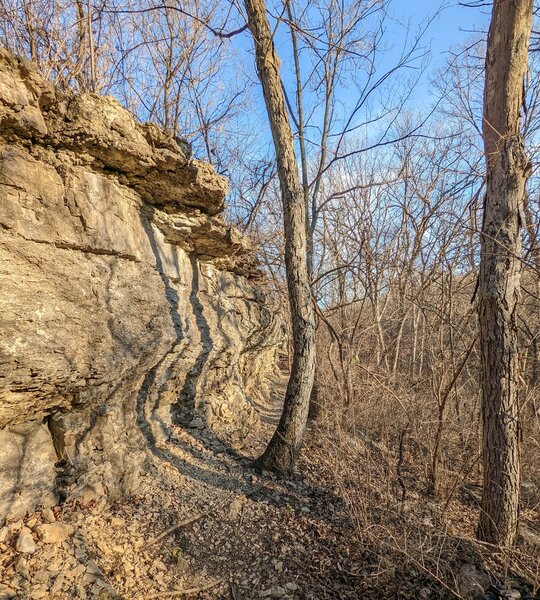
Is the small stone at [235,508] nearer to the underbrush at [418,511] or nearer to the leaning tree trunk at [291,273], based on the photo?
the leaning tree trunk at [291,273]

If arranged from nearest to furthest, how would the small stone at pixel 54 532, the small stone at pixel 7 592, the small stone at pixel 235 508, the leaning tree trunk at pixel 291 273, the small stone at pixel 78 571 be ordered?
the small stone at pixel 7 592 < the small stone at pixel 78 571 < the small stone at pixel 54 532 < the small stone at pixel 235 508 < the leaning tree trunk at pixel 291 273

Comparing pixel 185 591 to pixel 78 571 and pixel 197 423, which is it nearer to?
pixel 78 571

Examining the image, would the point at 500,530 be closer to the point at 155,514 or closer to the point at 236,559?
the point at 236,559

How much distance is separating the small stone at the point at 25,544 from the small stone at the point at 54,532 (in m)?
0.07

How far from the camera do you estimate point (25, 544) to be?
2.38 metres

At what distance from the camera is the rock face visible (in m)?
2.66

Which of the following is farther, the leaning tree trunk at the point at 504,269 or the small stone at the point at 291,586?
the leaning tree trunk at the point at 504,269

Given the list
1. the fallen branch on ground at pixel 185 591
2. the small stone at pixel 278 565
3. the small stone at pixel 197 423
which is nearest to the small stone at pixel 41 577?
the fallen branch on ground at pixel 185 591

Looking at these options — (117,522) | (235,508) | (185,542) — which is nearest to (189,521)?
(185,542)

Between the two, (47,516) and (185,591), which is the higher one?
(47,516)

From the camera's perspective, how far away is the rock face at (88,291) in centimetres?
266

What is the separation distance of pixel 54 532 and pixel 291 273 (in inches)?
135

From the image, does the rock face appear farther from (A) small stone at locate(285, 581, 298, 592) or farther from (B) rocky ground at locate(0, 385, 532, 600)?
(A) small stone at locate(285, 581, 298, 592)

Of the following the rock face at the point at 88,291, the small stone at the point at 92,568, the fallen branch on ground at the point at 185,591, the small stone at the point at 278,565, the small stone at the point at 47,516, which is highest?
the rock face at the point at 88,291
